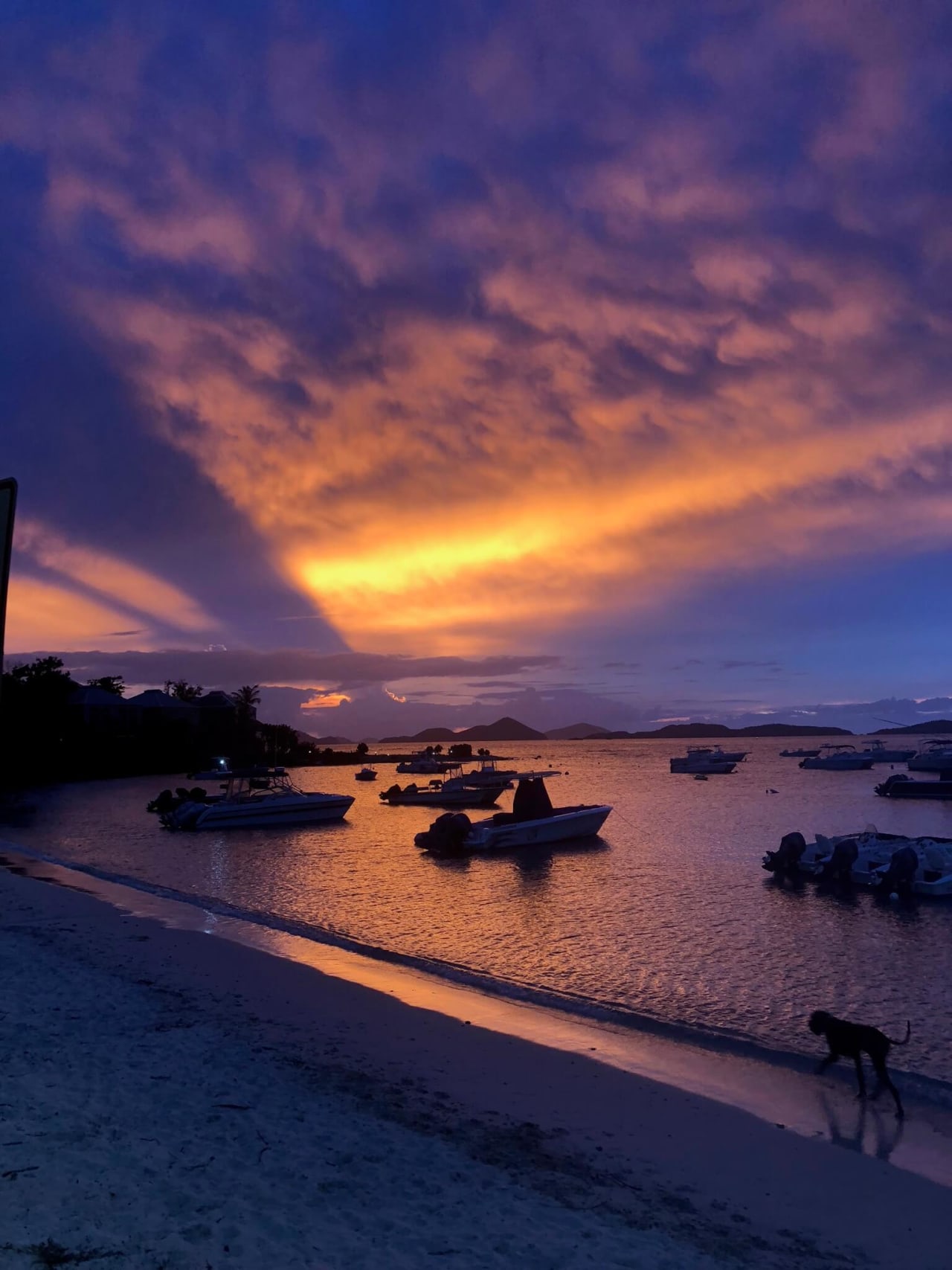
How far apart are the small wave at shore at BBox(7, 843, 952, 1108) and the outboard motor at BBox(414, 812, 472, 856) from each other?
1360cm

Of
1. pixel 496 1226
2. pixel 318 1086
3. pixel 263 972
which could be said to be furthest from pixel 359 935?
pixel 496 1226

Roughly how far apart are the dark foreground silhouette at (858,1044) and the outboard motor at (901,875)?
1877 centimetres

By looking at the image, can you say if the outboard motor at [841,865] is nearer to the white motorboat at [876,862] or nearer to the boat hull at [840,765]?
the white motorboat at [876,862]

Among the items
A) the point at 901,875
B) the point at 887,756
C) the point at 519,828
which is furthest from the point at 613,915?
the point at 887,756

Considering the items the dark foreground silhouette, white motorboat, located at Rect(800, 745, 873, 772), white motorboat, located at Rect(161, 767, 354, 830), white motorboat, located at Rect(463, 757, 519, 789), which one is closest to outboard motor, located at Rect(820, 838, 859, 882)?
the dark foreground silhouette

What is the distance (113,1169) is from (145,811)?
59.0 m

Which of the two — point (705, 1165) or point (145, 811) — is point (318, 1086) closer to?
point (705, 1165)

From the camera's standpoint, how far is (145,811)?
61406 millimetres

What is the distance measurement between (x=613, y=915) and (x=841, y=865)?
10872 millimetres

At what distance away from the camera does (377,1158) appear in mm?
7801

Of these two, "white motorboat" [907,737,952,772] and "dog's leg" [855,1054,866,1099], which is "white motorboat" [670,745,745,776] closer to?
"white motorboat" [907,737,952,772]

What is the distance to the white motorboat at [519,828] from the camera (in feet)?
129

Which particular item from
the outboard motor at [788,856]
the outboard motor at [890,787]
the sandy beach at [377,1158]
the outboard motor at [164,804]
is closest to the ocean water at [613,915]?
the outboard motor at [788,856]

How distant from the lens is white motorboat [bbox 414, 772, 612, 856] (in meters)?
39.5
